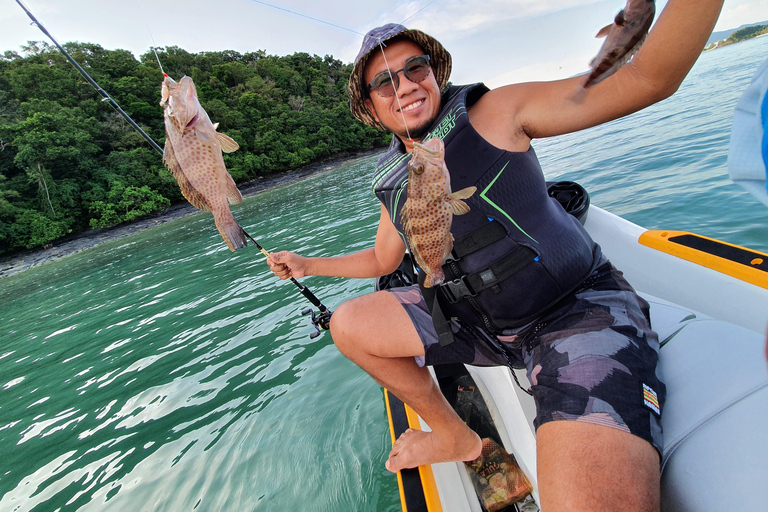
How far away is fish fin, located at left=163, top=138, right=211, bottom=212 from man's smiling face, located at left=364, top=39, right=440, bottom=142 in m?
1.48

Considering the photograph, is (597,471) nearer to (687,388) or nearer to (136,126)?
(687,388)

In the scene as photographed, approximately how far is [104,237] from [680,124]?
39663 millimetres

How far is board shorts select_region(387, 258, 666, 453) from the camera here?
1.67 metres

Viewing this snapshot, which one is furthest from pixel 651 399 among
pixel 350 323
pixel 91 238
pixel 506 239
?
pixel 91 238

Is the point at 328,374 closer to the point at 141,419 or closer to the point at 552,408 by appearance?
the point at 141,419

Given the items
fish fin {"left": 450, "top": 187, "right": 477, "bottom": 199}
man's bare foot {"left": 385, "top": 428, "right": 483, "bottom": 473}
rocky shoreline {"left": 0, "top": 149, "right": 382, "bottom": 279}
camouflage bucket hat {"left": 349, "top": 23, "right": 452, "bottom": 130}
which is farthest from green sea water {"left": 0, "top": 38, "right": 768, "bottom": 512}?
rocky shoreline {"left": 0, "top": 149, "right": 382, "bottom": 279}

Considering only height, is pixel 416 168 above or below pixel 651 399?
above

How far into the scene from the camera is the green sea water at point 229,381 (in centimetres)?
354

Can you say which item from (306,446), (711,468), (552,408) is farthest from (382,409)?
(711,468)

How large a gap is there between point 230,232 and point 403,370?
1609 mm

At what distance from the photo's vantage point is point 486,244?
228 cm

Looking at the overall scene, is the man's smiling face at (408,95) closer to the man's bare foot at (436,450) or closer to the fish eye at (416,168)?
the fish eye at (416,168)

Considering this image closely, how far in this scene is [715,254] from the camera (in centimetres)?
298

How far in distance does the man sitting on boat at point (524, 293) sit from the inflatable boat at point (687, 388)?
0.39 feet
